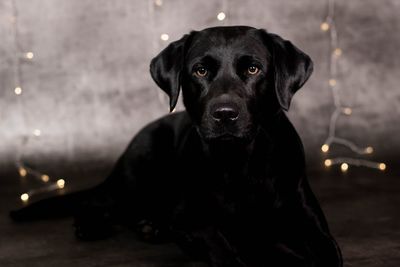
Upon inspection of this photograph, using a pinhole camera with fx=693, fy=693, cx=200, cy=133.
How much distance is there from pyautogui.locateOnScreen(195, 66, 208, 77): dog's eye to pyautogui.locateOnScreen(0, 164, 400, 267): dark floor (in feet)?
2.51

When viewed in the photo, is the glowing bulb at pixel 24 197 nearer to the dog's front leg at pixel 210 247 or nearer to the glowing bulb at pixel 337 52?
the dog's front leg at pixel 210 247

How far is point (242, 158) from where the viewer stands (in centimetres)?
284

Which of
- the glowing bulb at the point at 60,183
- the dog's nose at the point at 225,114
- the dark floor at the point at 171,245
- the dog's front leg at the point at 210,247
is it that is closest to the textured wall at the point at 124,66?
the glowing bulb at the point at 60,183

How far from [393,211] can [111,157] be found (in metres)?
2.06

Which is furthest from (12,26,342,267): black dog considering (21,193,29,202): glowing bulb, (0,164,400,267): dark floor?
(21,193,29,202): glowing bulb

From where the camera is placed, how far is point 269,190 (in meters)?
2.83

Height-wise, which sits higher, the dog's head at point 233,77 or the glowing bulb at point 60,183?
the dog's head at point 233,77

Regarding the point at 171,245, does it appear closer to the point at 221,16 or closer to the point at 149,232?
the point at 149,232

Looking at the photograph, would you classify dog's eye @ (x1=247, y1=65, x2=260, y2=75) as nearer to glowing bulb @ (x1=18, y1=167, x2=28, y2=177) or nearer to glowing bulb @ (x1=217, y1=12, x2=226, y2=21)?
glowing bulb @ (x1=217, y1=12, x2=226, y2=21)

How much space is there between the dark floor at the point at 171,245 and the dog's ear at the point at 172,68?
0.65 metres

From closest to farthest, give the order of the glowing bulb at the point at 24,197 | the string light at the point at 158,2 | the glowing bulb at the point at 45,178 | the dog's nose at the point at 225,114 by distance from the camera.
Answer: the dog's nose at the point at 225,114 → the glowing bulb at the point at 24,197 → the glowing bulb at the point at 45,178 → the string light at the point at 158,2

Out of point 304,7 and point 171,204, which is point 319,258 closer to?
point 171,204

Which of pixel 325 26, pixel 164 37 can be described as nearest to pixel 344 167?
pixel 325 26

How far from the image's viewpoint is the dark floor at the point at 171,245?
113 inches
